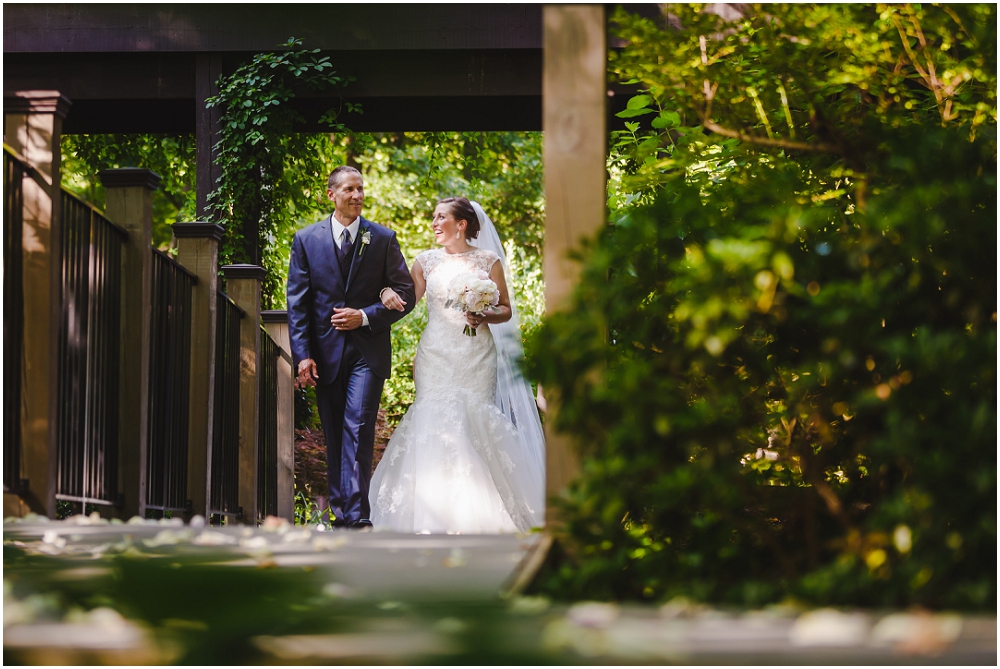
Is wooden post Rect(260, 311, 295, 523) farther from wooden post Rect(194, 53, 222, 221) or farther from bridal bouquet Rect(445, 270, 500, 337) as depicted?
bridal bouquet Rect(445, 270, 500, 337)

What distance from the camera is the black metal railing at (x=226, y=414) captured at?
580 cm

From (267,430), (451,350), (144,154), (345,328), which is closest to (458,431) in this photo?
(451,350)

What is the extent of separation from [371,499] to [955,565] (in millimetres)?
3654

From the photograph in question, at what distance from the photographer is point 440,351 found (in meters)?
5.68

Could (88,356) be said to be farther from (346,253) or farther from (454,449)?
(454,449)

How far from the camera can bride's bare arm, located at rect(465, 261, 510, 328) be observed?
564 cm

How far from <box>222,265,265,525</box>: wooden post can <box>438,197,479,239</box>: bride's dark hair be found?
4.83 ft

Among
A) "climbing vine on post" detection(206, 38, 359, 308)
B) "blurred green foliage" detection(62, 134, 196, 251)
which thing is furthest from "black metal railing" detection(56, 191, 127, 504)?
"blurred green foliage" detection(62, 134, 196, 251)

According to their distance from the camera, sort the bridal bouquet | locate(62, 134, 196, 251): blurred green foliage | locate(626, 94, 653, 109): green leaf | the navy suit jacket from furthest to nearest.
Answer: locate(62, 134, 196, 251): blurred green foliage
the bridal bouquet
the navy suit jacket
locate(626, 94, 653, 109): green leaf

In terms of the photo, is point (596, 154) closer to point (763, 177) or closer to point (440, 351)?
point (763, 177)

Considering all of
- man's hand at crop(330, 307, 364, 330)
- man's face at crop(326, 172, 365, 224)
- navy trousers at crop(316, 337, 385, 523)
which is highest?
man's face at crop(326, 172, 365, 224)

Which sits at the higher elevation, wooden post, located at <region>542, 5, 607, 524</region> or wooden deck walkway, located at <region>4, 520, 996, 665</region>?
wooden post, located at <region>542, 5, 607, 524</region>

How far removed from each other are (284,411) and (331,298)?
270cm

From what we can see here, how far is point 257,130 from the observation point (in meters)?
7.26
